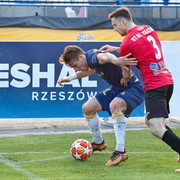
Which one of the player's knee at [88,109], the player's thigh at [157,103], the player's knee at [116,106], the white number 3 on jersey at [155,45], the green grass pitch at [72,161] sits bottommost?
the green grass pitch at [72,161]

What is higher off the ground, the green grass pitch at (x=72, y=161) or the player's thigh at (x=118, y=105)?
the player's thigh at (x=118, y=105)

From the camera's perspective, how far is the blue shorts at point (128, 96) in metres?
7.85

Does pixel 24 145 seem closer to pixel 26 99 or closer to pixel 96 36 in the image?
pixel 26 99

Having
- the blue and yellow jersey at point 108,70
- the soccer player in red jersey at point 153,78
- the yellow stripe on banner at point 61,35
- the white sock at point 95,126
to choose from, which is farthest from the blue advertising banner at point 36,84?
the soccer player in red jersey at point 153,78

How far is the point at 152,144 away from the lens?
9414 millimetres

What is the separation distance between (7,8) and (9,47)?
6.16ft

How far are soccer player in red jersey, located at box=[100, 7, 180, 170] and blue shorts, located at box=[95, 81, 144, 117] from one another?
708mm

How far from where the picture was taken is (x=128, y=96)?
7848 millimetres

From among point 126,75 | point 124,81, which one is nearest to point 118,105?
point 124,81

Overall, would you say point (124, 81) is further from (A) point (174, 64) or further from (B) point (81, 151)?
(A) point (174, 64)

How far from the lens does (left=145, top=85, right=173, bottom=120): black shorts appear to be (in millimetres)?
6941

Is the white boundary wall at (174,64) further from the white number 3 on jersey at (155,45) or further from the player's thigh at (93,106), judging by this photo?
the white number 3 on jersey at (155,45)

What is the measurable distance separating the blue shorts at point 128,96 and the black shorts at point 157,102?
0.73m

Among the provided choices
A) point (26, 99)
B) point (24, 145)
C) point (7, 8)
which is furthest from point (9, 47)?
point (24, 145)
